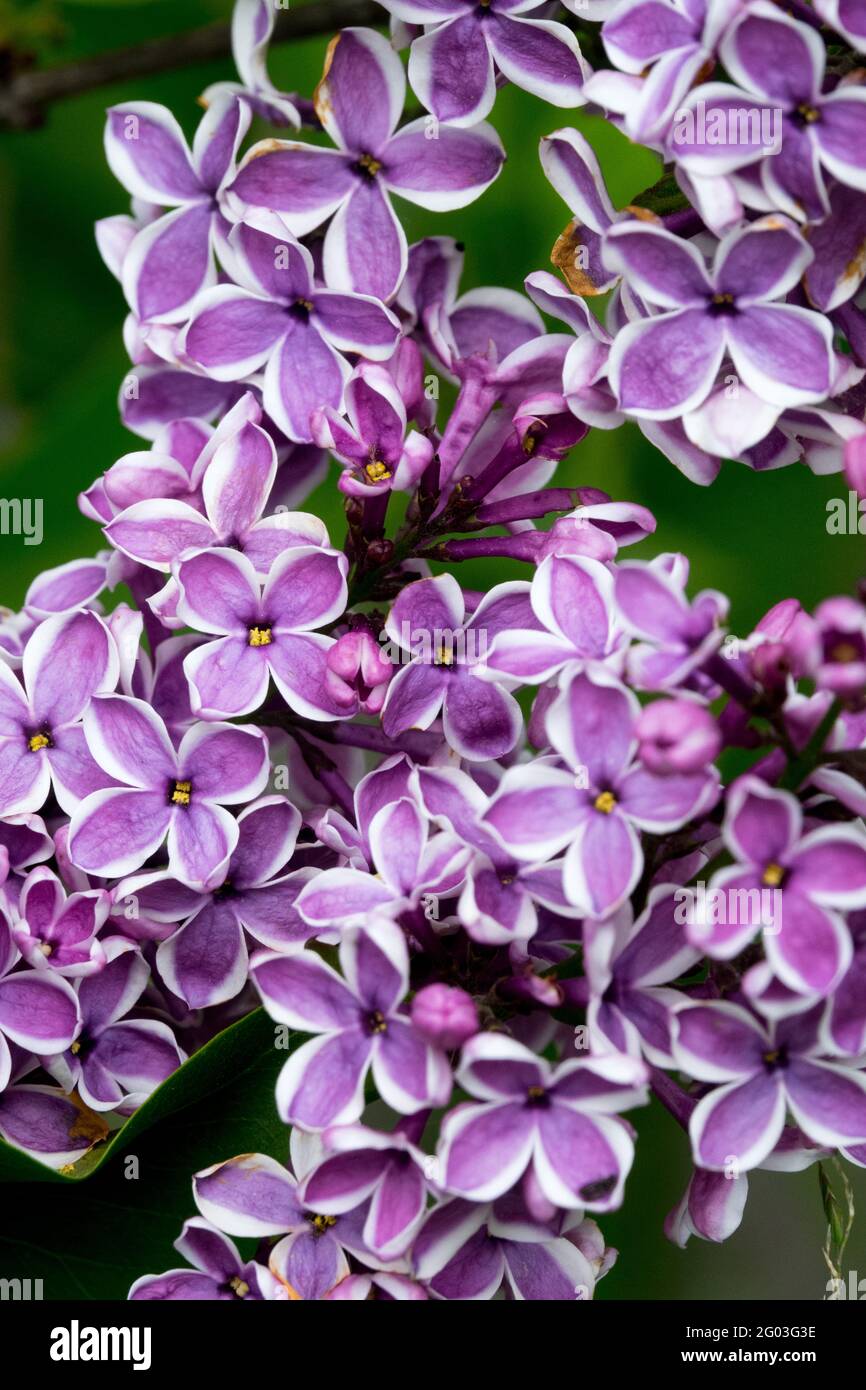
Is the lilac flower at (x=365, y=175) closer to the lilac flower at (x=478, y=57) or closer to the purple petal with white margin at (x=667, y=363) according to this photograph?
the lilac flower at (x=478, y=57)

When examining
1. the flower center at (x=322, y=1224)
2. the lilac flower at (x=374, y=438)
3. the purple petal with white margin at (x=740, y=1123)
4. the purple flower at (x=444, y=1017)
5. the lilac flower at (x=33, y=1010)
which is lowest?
the flower center at (x=322, y=1224)

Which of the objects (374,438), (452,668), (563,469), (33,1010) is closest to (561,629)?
(452,668)

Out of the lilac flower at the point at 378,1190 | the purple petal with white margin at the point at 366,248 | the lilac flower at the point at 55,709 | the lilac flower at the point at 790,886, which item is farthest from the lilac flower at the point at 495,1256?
the purple petal with white margin at the point at 366,248

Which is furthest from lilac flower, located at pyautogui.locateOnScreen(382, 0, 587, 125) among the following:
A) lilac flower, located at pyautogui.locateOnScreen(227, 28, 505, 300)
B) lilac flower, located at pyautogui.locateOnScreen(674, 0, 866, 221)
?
lilac flower, located at pyautogui.locateOnScreen(674, 0, 866, 221)

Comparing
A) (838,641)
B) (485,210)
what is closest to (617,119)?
(838,641)

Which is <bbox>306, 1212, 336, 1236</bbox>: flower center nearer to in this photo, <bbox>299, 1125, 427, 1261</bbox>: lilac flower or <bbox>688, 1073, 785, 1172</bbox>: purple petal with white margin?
<bbox>299, 1125, 427, 1261</bbox>: lilac flower
